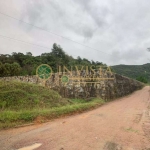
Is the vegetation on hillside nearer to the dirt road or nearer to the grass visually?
the grass

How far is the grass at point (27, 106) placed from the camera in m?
6.64

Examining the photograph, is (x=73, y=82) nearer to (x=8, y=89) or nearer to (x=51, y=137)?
(x=8, y=89)

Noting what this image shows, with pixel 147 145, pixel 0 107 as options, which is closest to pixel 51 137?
pixel 147 145

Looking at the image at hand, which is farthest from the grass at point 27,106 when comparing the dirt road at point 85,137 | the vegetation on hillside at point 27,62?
the vegetation on hillside at point 27,62

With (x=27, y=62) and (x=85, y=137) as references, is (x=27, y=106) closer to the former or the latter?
(x=85, y=137)

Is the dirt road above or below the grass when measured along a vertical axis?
below

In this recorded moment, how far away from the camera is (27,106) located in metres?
7.89

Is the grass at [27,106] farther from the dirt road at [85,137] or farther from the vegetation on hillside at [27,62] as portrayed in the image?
the vegetation on hillside at [27,62]

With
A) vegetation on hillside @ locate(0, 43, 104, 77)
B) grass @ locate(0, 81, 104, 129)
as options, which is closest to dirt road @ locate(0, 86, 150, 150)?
grass @ locate(0, 81, 104, 129)

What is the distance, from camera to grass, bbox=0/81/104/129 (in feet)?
21.8

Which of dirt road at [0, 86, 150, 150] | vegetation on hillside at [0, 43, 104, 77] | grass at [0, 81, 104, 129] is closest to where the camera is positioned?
dirt road at [0, 86, 150, 150]

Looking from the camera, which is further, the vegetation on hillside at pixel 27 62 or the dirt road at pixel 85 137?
the vegetation on hillside at pixel 27 62

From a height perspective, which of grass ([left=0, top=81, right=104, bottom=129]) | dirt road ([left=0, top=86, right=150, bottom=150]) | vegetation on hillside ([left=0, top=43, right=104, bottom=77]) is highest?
vegetation on hillside ([left=0, top=43, right=104, bottom=77])

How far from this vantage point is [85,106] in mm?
9797
